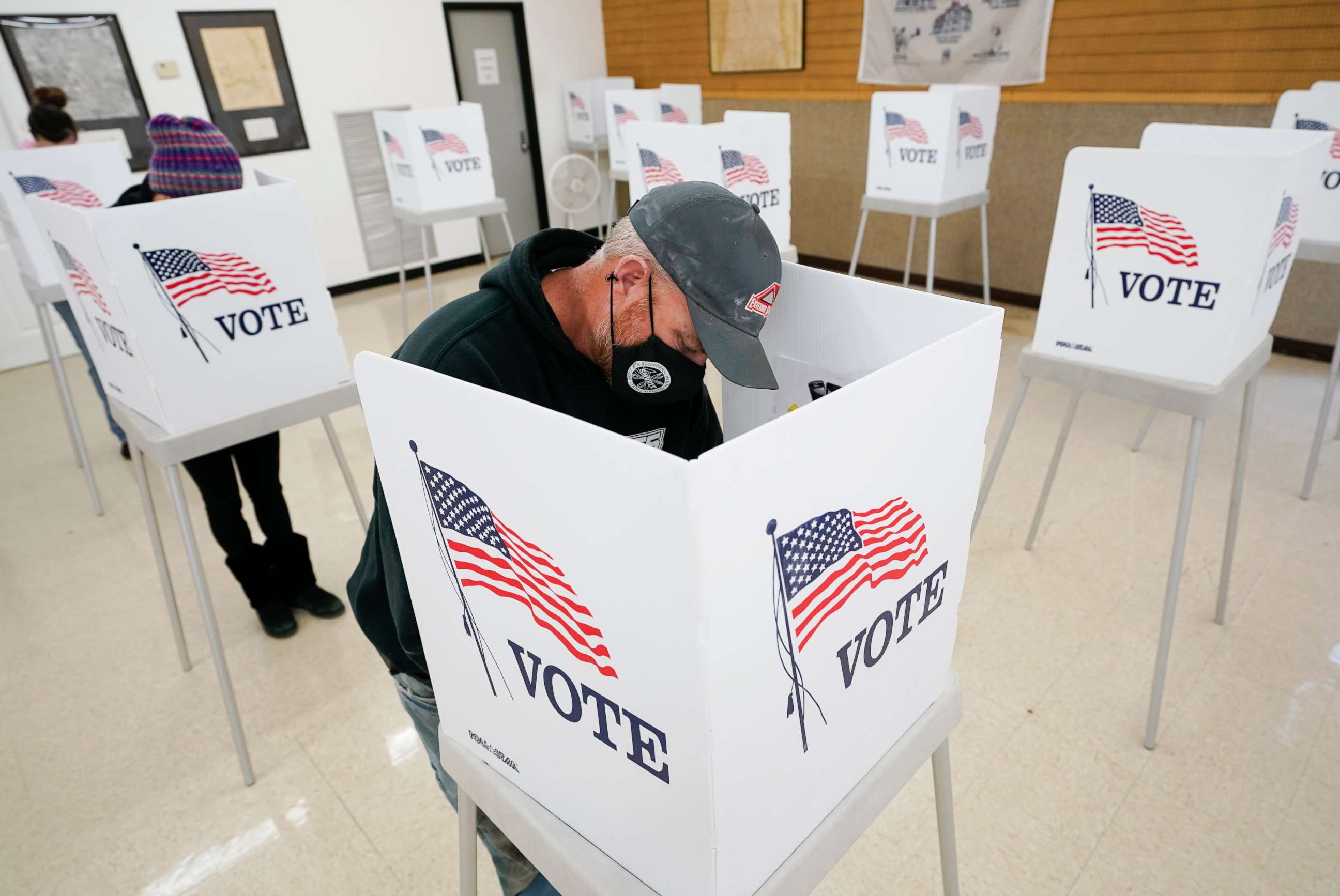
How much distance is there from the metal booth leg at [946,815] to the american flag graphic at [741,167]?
241 centimetres

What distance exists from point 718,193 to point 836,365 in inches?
9.6

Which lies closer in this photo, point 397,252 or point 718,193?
point 718,193

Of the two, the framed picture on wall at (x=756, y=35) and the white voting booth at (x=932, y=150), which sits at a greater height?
the framed picture on wall at (x=756, y=35)

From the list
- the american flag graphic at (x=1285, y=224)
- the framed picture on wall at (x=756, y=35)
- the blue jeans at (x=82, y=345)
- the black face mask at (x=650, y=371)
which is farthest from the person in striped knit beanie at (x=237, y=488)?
the framed picture on wall at (x=756, y=35)

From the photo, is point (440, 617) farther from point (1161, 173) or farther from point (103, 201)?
point (103, 201)

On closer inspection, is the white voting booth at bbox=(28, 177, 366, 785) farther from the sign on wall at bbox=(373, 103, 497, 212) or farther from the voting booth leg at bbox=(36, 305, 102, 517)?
the sign on wall at bbox=(373, 103, 497, 212)

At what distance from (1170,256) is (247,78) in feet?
16.9

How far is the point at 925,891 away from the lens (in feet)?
4.55

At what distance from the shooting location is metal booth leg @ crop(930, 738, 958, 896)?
89 cm

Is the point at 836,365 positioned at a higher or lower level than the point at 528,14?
lower

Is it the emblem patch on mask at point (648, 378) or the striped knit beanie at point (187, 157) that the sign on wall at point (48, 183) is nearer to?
the striped knit beanie at point (187, 157)

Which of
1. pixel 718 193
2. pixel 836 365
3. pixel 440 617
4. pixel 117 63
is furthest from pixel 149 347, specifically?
pixel 117 63

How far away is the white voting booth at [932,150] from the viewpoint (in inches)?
136

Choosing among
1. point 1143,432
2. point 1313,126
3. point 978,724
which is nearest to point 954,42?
point 1313,126
